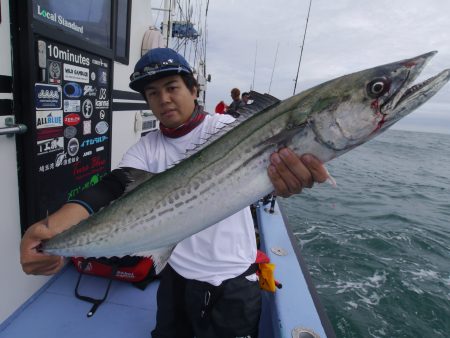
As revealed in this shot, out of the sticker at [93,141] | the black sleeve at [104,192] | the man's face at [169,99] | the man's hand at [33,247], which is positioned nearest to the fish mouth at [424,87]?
the man's face at [169,99]

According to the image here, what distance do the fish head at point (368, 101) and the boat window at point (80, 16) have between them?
8.28 feet

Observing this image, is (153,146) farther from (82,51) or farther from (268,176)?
(82,51)

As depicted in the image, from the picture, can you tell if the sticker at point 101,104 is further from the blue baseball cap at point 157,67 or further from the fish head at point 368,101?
the fish head at point 368,101

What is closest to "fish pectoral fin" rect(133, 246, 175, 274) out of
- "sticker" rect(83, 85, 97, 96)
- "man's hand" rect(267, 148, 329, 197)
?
"man's hand" rect(267, 148, 329, 197)

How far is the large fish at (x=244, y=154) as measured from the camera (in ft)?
4.70

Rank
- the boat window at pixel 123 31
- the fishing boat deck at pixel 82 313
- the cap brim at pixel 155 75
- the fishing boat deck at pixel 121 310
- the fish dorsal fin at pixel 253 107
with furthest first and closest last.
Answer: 1. the boat window at pixel 123 31
2. the fishing boat deck at pixel 82 313
3. the fishing boat deck at pixel 121 310
4. the cap brim at pixel 155 75
5. the fish dorsal fin at pixel 253 107

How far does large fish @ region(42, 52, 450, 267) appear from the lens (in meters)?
1.43

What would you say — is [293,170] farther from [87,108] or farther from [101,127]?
[101,127]

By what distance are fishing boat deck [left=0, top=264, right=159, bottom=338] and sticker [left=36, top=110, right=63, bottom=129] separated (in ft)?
6.14

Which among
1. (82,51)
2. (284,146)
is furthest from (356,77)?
(82,51)

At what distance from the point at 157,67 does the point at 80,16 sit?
69.7 inches

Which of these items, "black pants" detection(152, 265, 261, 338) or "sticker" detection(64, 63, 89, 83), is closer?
"black pants" detection(152, 265, 261, 338)

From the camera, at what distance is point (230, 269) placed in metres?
2.12

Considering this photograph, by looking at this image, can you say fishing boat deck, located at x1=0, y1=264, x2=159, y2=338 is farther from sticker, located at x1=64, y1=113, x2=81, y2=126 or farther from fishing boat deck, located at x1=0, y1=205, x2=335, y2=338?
sticker, located at x1=64, y1=113, x2=81, y2=126
